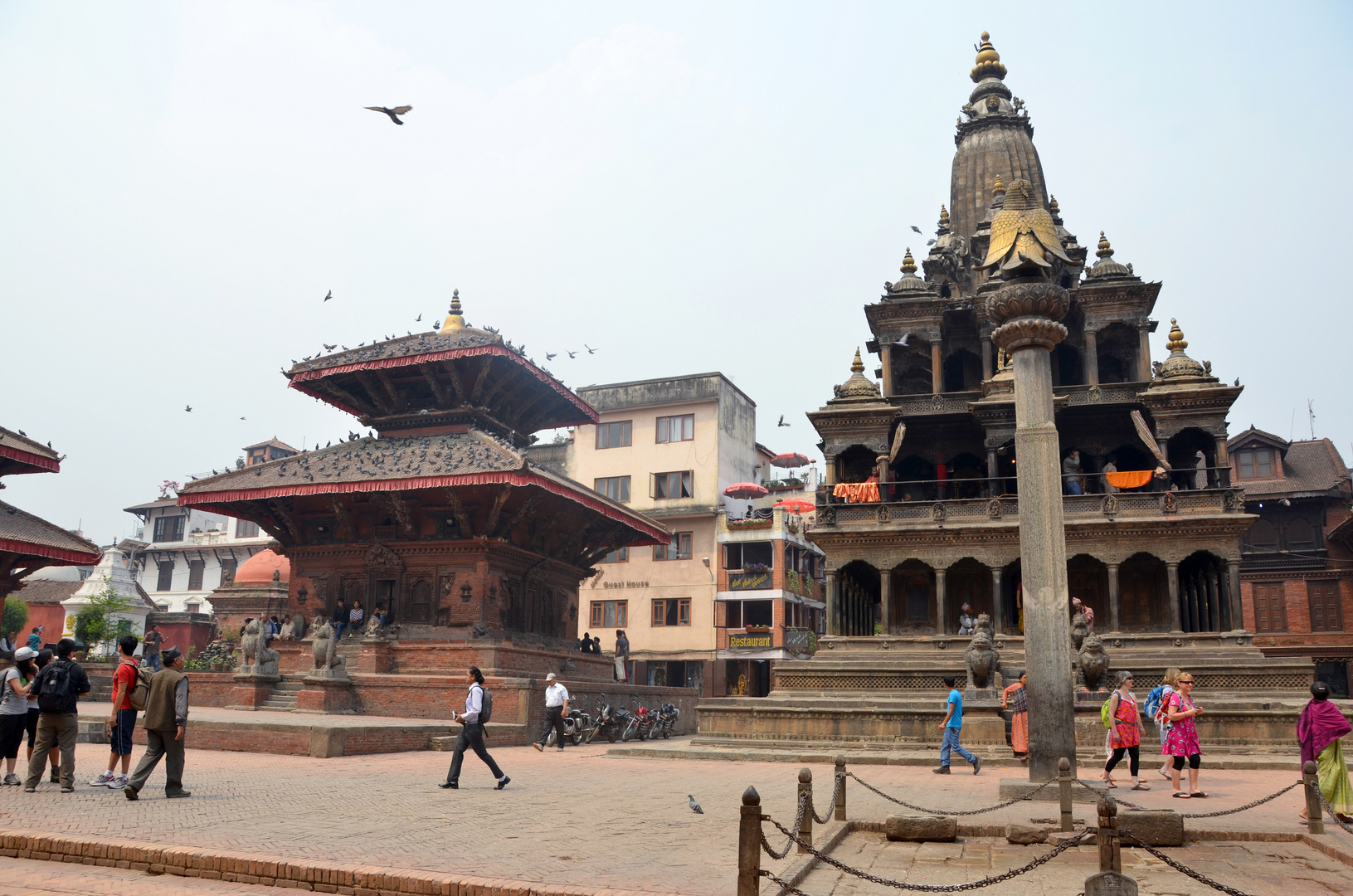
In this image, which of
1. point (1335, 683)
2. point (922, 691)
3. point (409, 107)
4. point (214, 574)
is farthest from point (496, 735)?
point (214, 574)

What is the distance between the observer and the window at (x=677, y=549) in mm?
47469

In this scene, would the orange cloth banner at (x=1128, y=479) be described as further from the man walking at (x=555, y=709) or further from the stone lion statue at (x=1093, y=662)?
the man walking at (x=555, y=709)

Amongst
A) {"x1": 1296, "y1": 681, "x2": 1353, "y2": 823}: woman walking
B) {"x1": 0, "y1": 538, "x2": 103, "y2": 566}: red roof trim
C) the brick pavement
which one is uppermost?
{"x1": 0, "y1": 538, "x2": 103, "y2": 566}: red roof trim

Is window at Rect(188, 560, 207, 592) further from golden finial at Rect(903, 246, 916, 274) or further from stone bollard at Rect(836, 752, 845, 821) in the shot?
stone bollard at Rect(836, 752, 845, 821)

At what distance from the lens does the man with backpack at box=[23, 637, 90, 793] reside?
39.1 feet

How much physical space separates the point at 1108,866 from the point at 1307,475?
4449cm

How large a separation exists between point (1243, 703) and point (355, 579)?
22828mm

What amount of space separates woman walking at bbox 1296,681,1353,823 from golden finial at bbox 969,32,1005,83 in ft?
113

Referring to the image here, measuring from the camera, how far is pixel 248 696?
24.5 meters

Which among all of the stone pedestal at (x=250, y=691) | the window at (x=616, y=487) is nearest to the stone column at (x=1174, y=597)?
the stone pedestal at (x=250, y=691)

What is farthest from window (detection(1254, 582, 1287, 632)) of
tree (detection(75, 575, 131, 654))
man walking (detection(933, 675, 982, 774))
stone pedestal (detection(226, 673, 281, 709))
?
tree (detection(75, 575, 131, 654))

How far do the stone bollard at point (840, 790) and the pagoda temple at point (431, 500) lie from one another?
53.5 ft

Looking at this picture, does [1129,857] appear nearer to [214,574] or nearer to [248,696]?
[248,696]

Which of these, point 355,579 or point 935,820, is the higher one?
point 355,579
